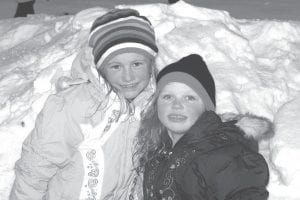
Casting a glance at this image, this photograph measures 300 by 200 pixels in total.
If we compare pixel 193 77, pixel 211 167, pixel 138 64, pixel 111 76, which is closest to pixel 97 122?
pixel 111 76

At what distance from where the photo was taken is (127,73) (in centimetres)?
257

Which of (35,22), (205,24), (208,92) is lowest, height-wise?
(35,22)

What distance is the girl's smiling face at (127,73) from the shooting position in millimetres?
2590

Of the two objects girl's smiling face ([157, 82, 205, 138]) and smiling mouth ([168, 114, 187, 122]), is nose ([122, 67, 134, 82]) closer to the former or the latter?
girl's smiling face ([157, 82, 205, 138])

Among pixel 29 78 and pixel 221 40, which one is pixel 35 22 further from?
pixel 221 40

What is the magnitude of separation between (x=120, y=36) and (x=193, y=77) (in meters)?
0.51

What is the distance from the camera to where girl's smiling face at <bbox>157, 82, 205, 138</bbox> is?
2408mm

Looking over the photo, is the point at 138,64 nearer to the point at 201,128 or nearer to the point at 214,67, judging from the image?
the point at 201,128

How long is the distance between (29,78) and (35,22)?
1.61 m

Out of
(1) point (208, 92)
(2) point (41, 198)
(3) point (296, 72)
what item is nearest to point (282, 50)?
(3) point (296, 72)

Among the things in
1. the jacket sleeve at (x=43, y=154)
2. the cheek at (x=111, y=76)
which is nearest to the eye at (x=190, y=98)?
the cheek at (x=111, y=76)

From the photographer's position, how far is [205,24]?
15.3 feet

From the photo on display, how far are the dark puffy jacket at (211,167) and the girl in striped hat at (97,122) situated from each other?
13.1 inches

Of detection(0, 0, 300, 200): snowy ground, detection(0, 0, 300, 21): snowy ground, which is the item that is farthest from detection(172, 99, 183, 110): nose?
detection(0, 0, 300, 21): snowy ground
